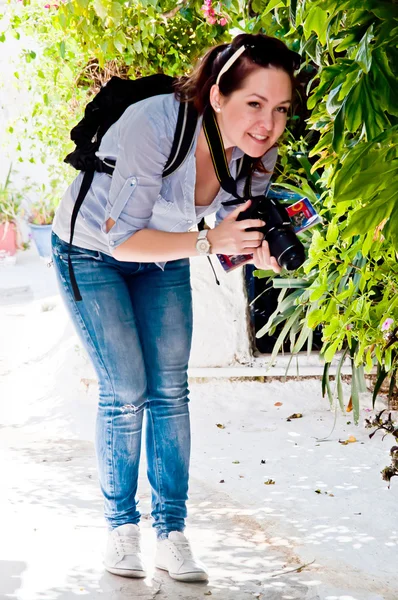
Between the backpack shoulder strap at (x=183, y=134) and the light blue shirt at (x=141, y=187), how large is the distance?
0.04 ft

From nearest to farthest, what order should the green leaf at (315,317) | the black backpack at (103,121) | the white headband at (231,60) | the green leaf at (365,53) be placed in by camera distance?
the green leaf at (365,53)
the white headband at (231,60)
the black backpack at (103,121)
the green leaf at (315,317)

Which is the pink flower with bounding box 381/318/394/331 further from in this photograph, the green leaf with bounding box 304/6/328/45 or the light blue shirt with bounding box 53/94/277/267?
the green leaf with bounding box 304/6/328/45

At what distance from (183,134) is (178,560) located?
103 cm

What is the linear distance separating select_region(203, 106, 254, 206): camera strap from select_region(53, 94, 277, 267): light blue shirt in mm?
24

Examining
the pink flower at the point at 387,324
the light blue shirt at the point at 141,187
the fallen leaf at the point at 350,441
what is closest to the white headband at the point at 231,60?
the light blue shirt at the point at 141,187

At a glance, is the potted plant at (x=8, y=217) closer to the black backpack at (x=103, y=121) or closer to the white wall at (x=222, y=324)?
the white wall at (x=222, y=324)

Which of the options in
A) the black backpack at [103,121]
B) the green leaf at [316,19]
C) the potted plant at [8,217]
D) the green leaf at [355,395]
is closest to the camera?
the green leaf at [316,19]

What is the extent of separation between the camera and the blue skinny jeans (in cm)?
221

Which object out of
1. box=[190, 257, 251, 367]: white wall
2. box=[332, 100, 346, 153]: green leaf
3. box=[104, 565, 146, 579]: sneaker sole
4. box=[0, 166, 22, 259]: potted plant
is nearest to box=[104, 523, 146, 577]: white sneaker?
box=[104, 565, 146, 579]: sneaker sole

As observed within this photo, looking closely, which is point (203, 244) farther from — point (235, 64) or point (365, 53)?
point (365, 53)

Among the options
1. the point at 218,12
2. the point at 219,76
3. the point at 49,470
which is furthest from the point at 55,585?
the point at 218,12

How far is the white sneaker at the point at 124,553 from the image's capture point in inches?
91.2

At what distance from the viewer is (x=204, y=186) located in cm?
219

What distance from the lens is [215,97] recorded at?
80.3 inches
